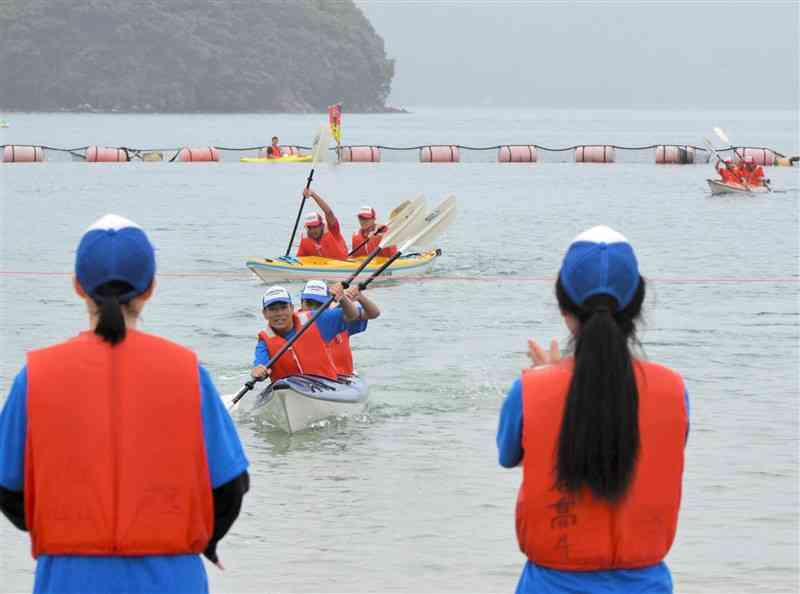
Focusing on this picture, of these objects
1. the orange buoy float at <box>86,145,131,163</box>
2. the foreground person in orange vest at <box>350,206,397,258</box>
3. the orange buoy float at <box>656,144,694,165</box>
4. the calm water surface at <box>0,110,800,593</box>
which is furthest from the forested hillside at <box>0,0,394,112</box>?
the foreground person in orange vest at <box>350,206,397,258</box>

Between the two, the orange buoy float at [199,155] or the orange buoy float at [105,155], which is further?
the orange buoy float at [199,155]

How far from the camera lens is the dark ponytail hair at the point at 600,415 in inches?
145

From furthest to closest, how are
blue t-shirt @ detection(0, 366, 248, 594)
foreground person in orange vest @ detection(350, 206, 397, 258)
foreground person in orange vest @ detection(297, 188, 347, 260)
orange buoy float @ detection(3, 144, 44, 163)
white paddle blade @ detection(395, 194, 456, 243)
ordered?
orange buoy float @ detection(3, 144, 44, 163)
foreground person in orange vest @ detection(350, 206, 397, 258)
foreground person in orange vest @ detection(297, 188, 347, 260)
white paddle blade @ detection(395, 194, 456, 243)
blue t-shirt @ detection(0, 366, 248, 594)

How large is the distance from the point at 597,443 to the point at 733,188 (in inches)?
1565

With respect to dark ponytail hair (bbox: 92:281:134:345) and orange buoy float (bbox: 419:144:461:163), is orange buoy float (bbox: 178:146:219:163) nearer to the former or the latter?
orange buoy float (bbox: 419:144:461:163)

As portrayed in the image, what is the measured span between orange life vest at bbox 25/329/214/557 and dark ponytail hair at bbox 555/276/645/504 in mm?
900

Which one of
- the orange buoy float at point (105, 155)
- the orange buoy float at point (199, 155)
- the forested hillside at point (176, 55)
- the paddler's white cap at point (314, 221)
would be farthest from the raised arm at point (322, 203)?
the forested hillside at point (176, 55)

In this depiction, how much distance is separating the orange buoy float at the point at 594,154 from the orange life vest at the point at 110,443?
62.5 m

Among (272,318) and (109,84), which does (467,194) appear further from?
(109,84)

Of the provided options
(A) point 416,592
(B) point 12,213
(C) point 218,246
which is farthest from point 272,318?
(B) point 12,213

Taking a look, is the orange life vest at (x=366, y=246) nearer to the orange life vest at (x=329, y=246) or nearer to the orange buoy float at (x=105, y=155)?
the orange life vest at (x=329, y=246)

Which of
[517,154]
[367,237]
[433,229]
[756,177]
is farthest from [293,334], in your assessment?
[517,154]

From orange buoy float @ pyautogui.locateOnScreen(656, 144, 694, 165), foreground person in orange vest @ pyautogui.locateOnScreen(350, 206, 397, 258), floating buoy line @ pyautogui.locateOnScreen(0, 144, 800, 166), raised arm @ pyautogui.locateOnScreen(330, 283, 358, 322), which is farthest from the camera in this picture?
orange buoy float @ pyautogui.locateOnScreen(656, 144, 694, 165)

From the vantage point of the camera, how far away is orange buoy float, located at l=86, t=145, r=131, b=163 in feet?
207
